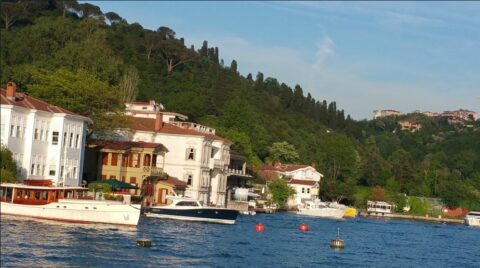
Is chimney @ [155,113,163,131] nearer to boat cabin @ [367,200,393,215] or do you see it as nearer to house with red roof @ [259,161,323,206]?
house with red roof @ [259,161,323,206]

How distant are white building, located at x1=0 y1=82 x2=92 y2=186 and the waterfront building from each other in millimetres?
11614

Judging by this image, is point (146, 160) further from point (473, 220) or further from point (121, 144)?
point (473, 220)

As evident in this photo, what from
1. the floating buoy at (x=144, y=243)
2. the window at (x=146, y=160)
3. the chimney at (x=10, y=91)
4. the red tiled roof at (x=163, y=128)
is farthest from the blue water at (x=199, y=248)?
the red tiled roof at (x=163, y=128)

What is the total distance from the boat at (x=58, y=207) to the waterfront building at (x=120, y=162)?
95.8 feet

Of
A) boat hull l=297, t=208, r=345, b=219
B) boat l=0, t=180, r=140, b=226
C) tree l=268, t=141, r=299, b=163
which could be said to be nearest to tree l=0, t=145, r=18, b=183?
boat l=0, t=180, r=140, b=226

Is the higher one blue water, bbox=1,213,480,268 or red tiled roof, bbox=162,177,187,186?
red tiled roof, bbox=162,177,187,186

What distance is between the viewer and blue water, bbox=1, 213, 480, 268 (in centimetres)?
4053

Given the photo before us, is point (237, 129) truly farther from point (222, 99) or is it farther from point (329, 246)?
point (329, 246)

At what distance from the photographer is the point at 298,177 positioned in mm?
144625

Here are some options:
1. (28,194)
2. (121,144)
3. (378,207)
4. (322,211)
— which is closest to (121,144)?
(121,144)

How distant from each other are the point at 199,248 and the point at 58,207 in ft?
35.9

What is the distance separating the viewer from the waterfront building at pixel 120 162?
286 ft

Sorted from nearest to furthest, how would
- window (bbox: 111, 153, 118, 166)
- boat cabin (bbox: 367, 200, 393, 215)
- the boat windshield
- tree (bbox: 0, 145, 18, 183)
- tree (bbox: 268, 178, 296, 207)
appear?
1. tree (bbox: 0, 145, 18, 183)
2. the boat windshield
3. window (bbox: 111, 153, 118, 166)
4. tree (bbox: 268, 178, 296, 207)
5. boat cabin (bbox: 367, 200, 393, 215)

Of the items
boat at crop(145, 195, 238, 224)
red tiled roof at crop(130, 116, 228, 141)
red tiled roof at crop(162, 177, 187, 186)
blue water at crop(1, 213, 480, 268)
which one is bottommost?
blue water at crop(1, 213, 480, 268)
